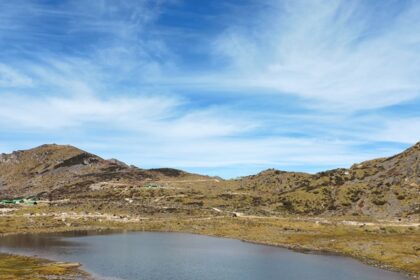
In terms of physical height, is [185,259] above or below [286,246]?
below

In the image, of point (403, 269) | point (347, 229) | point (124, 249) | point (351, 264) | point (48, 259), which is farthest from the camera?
point (347, 229)

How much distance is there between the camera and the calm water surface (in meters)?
92.1

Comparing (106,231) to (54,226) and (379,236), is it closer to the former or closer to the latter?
(54,226)

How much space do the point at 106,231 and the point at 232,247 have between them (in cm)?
6708

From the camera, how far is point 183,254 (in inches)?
4670

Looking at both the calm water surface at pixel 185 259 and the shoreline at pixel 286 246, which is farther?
the shoreline at pixel 286 246

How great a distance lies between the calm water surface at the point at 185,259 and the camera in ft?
302

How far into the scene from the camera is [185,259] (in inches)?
4358

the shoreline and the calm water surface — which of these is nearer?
the calm water surface

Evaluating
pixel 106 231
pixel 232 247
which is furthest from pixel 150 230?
pixel 232 247

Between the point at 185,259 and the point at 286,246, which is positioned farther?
the point at 286,246

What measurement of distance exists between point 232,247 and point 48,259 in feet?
166

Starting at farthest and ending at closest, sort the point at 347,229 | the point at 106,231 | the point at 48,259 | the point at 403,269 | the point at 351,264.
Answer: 1. the point at 106,231
2. the point at 347,229
3. the point at 48,259
4. the point at 351,264
5. the point at 403,269

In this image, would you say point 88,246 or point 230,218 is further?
point 230,218
